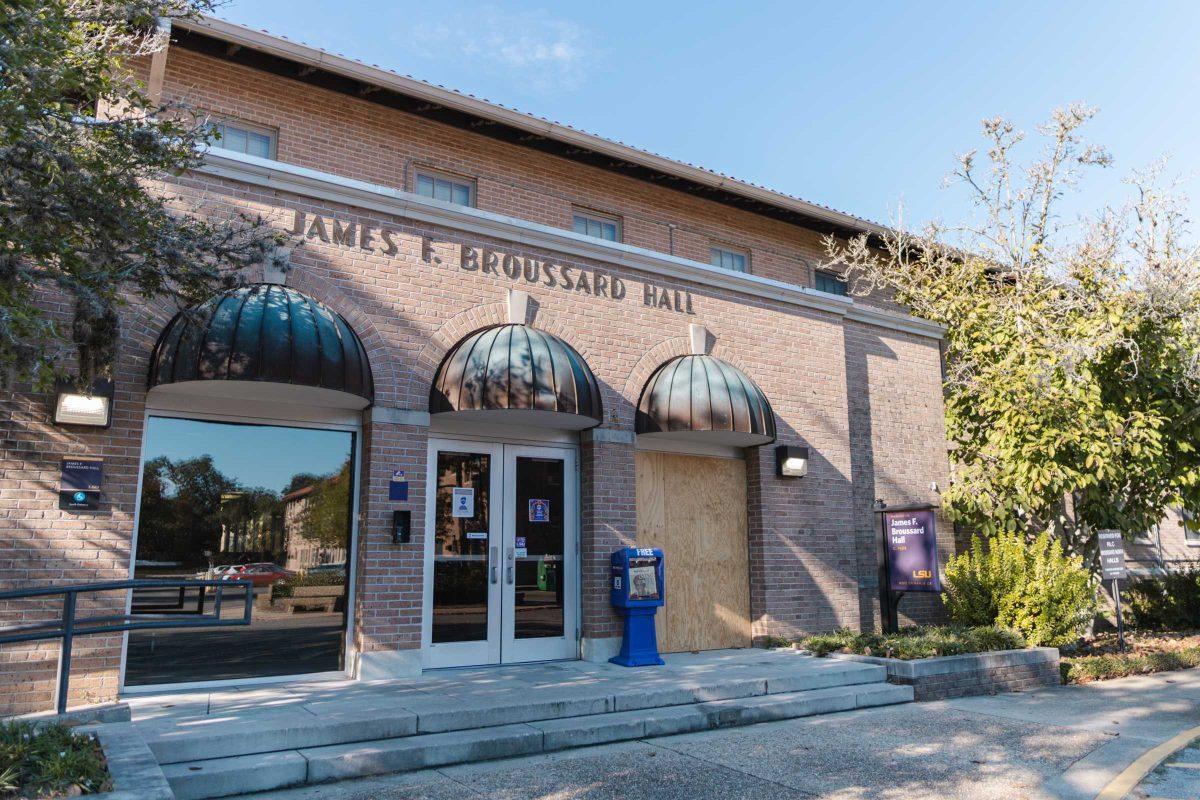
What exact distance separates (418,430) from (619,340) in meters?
3.14

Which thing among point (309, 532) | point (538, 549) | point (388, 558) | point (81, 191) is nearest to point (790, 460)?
point (538, 549)

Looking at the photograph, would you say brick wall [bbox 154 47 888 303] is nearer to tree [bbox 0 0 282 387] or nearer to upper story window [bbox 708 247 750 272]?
upper story window [bbox 708 247 750 272]

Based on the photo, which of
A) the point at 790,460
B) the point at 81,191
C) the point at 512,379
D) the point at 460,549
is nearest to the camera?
the point at 81,191

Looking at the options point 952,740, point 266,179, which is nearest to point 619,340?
point 266,179

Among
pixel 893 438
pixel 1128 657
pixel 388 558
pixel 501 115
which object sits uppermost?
pixel 501 115

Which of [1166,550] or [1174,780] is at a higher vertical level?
[1166,550]

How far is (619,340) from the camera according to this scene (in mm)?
11109

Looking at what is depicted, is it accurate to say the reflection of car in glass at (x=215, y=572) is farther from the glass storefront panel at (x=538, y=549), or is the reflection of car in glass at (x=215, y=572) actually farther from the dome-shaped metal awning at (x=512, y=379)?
the glass storefront panel at (x=538, y=549)

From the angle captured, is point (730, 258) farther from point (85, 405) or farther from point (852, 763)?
point (85, 405)

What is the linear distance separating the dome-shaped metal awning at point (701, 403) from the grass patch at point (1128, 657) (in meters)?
5.06

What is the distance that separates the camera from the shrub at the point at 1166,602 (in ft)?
53.9

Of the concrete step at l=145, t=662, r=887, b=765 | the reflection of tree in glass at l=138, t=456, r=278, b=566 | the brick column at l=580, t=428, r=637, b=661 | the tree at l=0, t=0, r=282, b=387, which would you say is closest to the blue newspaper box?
the brick column at l=580, t=428, r=637, b=661

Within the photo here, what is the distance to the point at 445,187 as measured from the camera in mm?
12594

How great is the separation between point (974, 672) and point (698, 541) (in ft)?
12.2
